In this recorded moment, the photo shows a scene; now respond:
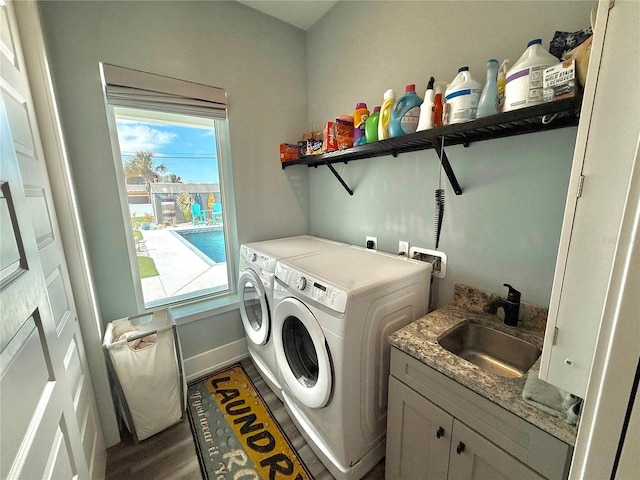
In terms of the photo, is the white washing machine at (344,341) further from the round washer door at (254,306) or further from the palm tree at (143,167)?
the palm tree at (143,167)

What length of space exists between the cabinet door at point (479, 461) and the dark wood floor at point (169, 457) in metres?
0.63

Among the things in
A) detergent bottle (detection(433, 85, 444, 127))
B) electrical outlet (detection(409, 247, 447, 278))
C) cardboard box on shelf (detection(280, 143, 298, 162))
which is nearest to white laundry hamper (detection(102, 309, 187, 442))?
cardboard box on shelf (detection(280, 143, 298, 162))

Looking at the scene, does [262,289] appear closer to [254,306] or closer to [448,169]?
[254,306]

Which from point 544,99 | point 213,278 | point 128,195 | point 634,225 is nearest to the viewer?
point 634,225

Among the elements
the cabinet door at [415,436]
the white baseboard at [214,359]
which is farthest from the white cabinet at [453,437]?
the white baseboard at [214,359]

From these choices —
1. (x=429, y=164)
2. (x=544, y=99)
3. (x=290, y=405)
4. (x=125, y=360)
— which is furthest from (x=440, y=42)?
(x=125, y=360)

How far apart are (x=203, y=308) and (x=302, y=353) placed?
96cm

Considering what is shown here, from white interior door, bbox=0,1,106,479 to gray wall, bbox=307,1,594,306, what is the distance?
1.61m

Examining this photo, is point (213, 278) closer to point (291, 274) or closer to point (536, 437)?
point (291, 274)

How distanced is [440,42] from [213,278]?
2.23 meters

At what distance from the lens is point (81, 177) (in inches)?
57.6

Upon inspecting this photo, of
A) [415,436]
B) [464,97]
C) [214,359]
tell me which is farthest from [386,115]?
[214,359]

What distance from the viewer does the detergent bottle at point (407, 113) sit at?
120 centimetres

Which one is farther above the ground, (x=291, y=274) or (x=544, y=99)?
(x=544, y=99)
